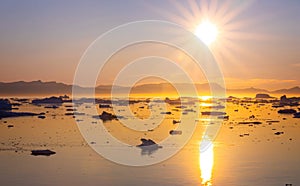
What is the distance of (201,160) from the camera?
22266 mm

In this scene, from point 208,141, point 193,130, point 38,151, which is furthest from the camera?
point 193,130

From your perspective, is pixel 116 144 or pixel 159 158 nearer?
pixel 159 158

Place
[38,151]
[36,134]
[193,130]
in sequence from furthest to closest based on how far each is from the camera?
[193,130] < [36,134] < [38,151]

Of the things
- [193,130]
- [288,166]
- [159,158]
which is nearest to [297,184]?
[288,166]

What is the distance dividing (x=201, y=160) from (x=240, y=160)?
1.73 metres

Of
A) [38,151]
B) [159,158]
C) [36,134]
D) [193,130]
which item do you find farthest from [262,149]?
[36,134]

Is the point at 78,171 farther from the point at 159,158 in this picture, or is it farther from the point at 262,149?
the point at 262,149

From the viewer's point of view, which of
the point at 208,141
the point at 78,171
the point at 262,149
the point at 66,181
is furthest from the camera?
the point at 208,141

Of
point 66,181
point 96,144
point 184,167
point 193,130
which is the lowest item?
point 66,181

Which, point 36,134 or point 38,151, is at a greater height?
point 36,134

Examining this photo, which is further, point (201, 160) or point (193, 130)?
point (193, 130)

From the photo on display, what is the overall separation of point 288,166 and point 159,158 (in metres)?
5.69

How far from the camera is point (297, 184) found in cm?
1808

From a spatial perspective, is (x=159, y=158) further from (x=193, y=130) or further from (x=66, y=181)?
(x=193, y=130)
